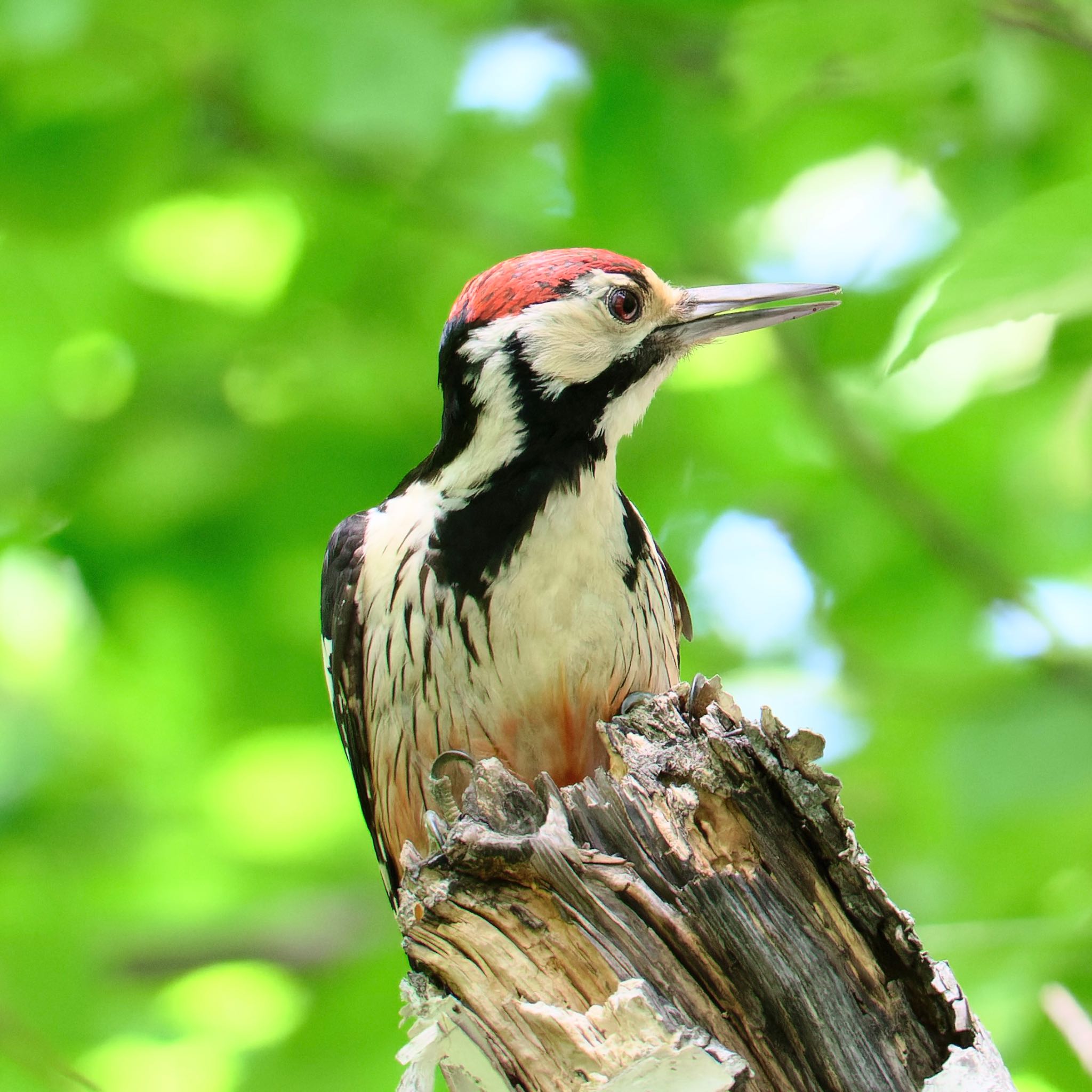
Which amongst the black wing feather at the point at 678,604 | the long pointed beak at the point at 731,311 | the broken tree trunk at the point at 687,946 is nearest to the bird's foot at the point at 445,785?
the broken tree trunk at the point at 687,946

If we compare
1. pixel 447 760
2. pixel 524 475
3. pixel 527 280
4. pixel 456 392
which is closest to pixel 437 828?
pixel 447 760

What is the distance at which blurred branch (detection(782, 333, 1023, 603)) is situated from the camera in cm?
424

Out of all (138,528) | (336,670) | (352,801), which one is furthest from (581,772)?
(352,801)

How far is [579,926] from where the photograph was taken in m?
1.89

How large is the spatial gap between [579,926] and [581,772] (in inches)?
47.1

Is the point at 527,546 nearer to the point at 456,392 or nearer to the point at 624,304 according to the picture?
the point at 456,392

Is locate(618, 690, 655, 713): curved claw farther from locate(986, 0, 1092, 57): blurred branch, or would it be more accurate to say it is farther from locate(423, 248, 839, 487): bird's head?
locate(986, 0, 1092, 57): blurred branch

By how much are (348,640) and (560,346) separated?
89cm

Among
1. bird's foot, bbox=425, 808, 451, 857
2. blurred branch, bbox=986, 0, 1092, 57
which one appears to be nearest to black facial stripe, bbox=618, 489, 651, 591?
bird's foot, bbox=425, 808, 451, 857

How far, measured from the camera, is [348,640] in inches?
126

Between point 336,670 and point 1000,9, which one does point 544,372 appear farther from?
point 1000,9

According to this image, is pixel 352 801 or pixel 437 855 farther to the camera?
pixel 352 801

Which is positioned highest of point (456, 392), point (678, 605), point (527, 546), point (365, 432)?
point (365, 432)

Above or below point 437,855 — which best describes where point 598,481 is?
above
